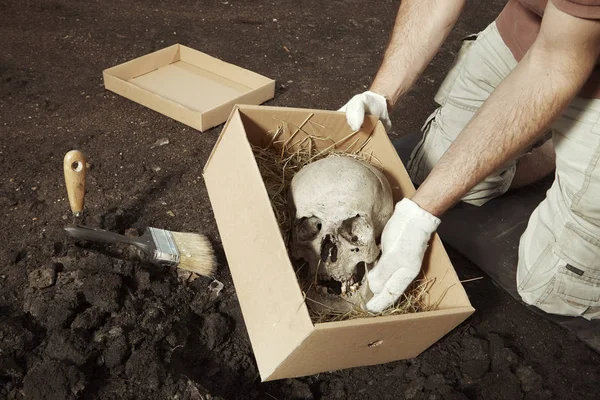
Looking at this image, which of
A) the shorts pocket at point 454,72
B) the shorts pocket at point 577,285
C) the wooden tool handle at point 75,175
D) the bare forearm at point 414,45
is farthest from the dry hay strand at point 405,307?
the shorts pocket at point 454,72

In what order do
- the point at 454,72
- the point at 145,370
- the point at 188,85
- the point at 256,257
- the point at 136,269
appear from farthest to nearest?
the point at 188,85, the point at 454,72, the point at 136,269, the point at 256,257, the point at 145,370

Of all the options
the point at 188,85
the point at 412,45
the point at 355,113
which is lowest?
the point at 188,85

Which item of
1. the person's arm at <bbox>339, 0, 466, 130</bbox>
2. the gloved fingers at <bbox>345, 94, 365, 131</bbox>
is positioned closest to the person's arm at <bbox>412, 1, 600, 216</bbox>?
the gloved fingers at <bbox>345, 94, 365, 131</bbox>

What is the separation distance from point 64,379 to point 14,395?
144mm

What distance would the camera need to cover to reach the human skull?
75.9 inches

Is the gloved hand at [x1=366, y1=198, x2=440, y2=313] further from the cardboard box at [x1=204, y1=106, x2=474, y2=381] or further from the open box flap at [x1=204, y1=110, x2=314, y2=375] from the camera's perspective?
the open box flap at [x1=204, y1=110, x2=314, y2=375]

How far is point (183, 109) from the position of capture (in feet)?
9.81

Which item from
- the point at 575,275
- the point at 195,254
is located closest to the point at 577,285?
the point at 575,275

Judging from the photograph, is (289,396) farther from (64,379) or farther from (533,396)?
(533,396)

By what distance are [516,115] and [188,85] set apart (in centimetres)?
208

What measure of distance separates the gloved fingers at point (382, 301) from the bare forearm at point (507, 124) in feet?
1.08

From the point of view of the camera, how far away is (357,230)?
6.49 feet

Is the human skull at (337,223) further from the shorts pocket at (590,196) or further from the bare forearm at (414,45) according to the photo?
the shorts pocket at (590,196)

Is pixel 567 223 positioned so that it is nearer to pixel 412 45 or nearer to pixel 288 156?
pixel 412 45
